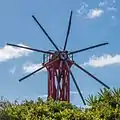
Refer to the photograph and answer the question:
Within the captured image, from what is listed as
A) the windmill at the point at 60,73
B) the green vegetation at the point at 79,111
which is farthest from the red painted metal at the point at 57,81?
the green vegetation at the point at 79,111

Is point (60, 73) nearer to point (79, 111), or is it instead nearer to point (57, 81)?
point (57, 81)

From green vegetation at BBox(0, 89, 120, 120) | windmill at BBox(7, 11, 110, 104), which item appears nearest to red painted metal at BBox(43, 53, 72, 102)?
windmill at BBox(7, 11, 110, 104)

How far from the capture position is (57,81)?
6712 cm

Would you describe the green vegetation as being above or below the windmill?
below

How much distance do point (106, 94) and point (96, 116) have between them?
232 centimetres

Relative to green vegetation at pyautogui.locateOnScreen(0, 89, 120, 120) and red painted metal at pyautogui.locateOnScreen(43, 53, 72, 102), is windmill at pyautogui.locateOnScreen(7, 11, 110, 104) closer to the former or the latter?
red painted metal at pyautogui.locateOnScreen(43, 53, 72, 102)

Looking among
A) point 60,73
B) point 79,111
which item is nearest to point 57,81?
point 60,73

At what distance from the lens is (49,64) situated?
67.1 meters

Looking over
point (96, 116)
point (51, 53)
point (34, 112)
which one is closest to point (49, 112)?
point (34, 112)

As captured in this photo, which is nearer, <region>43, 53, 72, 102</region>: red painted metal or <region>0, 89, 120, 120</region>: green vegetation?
<region>0, 89, 120, 120</region>: green vegetation

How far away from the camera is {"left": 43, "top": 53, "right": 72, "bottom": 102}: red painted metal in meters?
66.6

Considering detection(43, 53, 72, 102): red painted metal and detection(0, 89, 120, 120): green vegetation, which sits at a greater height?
detection(43, 53, 72, 102): red painted metal

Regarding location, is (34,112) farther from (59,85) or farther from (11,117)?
(59,85)

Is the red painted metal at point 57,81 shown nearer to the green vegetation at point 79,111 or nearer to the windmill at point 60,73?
the windmill at point 60,73
